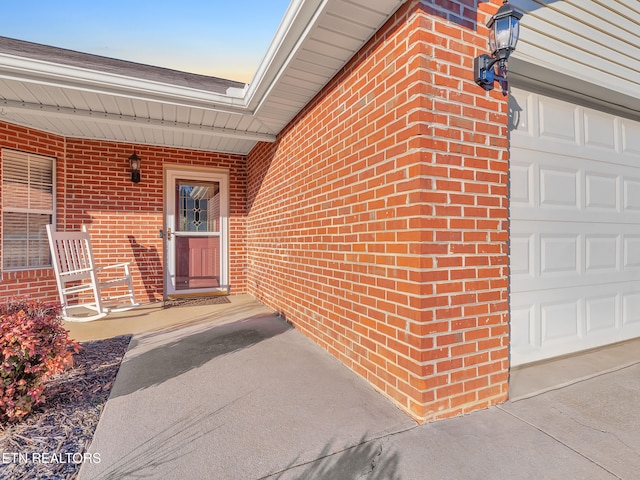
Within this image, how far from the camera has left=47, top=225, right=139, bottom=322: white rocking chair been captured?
3676mm

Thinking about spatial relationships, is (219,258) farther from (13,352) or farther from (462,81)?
(462,81)

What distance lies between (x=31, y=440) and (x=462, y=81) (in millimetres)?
3017

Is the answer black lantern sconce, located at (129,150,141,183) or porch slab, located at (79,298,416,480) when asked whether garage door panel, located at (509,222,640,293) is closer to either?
porch slab, located at (79,298,416,480)

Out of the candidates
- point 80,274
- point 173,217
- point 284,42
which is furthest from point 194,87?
point 80,274

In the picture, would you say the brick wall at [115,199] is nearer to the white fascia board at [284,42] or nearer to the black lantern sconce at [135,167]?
the black lantern sconce at [135,167]

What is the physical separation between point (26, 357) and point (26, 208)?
358 centimetres

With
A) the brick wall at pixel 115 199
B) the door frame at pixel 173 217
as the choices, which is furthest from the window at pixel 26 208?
the door frame at pixel 173 217

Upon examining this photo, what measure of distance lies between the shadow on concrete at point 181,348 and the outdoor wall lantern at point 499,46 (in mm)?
2832

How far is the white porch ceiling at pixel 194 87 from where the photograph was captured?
2.13 meters

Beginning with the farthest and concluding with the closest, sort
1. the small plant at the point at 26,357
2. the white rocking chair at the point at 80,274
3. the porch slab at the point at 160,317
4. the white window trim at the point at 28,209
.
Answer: the white window trim at the point at 28,209
the white rocking chair at the point at 80,274
the porch slab at the point at 160,317
the small plant at the point at 26,357

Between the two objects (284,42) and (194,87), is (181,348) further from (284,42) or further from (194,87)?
(284,42)

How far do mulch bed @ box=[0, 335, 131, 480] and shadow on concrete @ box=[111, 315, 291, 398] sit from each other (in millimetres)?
146

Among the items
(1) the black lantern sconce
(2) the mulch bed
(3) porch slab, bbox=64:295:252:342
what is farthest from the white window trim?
(2) the mulch bed

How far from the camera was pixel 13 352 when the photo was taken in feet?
5.50
